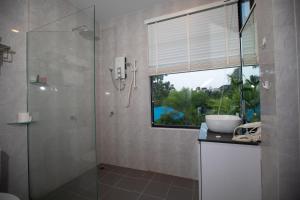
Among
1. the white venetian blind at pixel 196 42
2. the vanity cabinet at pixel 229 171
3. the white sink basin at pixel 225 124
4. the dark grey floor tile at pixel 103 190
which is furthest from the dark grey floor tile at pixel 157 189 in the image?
the white venetian blind at pixel 196 42

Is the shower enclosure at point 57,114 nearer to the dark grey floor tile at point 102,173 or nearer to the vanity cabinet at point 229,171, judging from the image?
the dark grey floor tile at point 102,173

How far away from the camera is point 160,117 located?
2352 millimetres

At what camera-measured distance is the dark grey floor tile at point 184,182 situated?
1.91 metres

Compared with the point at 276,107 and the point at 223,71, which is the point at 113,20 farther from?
the point at 276,107

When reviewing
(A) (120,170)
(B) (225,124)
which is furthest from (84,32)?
(A) (120,170)

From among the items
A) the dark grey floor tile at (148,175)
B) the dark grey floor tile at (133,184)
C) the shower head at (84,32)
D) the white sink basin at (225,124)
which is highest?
the shower head at (84,32)

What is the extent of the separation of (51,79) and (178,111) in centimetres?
178

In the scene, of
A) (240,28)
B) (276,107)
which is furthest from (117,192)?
(240,28)

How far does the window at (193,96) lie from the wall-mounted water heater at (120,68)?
1.72 feet

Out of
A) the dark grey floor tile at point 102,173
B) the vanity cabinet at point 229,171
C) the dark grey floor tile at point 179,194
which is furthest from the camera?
the dark grey floor tile at point 102,173

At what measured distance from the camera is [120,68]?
2.45 meters

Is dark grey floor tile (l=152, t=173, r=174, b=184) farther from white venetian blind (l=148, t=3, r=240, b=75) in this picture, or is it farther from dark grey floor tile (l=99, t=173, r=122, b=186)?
white venetian blind (l=148, t=3, r=240, b=75)

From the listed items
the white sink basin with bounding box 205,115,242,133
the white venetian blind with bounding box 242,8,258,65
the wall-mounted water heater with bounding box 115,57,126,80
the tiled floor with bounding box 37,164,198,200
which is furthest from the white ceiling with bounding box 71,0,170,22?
the tiled floor with bounding box 37,164,198,200

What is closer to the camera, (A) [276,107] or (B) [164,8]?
(A) [276,107]
